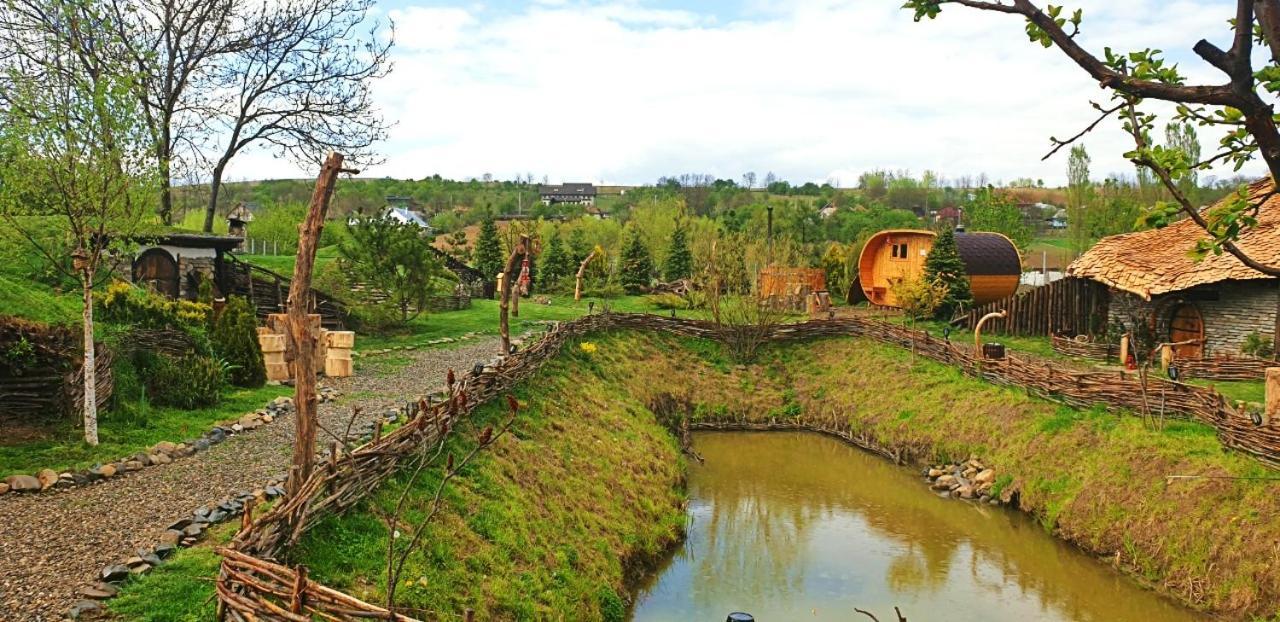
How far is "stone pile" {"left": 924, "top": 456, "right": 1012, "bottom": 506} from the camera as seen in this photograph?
46.4 ft

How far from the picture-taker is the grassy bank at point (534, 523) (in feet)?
24.3

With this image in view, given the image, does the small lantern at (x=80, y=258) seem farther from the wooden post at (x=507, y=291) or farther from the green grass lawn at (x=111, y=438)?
the wooden post at (x=507, y=291)

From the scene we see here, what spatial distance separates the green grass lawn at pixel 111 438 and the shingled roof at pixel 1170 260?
611 inches

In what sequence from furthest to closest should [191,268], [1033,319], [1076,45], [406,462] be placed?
[1033,319] < [191,268] < [406,462] < [1076,45]

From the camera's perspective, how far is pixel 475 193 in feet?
310

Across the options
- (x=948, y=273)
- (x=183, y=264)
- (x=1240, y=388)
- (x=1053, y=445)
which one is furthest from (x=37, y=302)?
(x=948, y=273)

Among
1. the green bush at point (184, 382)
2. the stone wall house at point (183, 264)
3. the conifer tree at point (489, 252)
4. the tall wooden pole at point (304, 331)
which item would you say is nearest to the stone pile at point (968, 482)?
the tall wooden pole at point (304, 331)

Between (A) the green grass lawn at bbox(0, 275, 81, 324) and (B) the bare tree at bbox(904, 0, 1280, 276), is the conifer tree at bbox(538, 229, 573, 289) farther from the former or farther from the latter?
(B) the bare tree at bbox(904, 0, 1280, 276)

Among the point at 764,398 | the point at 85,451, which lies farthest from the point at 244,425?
the point at 764,398

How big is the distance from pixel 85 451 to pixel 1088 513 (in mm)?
11832

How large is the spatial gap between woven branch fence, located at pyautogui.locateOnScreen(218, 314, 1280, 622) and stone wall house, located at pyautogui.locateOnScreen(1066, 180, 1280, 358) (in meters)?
4.11

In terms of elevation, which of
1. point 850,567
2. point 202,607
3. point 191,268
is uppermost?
point 191,268

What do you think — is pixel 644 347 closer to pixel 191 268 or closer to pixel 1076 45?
pixel 191 268

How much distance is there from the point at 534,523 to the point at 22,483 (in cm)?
469
